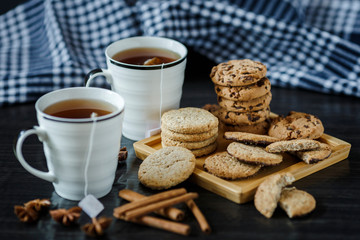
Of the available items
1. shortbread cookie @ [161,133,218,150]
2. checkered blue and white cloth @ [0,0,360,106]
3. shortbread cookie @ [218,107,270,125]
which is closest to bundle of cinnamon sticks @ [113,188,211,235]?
shortbread cookie @ [161,133,218,150]

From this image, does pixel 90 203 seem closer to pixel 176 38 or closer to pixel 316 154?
pixel 316 154

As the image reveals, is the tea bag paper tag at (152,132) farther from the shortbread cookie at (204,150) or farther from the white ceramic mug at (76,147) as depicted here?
the white ceramic mug at (76,147)

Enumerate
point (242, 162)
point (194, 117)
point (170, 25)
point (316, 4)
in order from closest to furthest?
point (242, 162)
point (194, 117)
point (170, 25)
point (316, 4)

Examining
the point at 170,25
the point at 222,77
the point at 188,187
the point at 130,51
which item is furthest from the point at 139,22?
the point at 188,187

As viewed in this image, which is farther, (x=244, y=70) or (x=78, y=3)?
(x=78, y=3)

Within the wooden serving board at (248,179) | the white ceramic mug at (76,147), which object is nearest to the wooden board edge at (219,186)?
the wooden serving board at (248,179)

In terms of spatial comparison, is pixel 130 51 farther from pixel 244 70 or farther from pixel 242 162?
pixel 242 162
